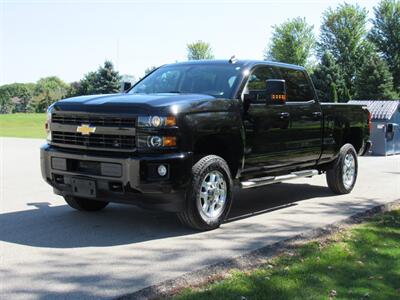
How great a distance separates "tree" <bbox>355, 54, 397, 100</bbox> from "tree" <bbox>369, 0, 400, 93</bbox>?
1709 cm

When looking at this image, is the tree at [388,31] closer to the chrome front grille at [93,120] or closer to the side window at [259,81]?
the side window at [259,81]

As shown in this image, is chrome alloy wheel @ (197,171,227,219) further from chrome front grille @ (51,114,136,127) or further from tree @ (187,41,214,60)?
tree @ (187,41,214,60)

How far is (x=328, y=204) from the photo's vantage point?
8227 millimetres

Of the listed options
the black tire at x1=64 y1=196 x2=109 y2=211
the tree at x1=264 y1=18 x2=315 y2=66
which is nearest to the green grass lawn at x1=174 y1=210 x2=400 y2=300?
the black tire at x1=64 y1=196 x2=109 y2=211

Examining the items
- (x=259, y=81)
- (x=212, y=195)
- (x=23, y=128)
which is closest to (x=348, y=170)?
(x=259, y=81)

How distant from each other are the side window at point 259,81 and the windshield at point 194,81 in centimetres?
21

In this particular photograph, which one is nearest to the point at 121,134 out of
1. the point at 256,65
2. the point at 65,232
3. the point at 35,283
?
the point at 65,232

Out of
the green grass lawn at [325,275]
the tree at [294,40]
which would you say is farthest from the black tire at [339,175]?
the tree at [294,40]

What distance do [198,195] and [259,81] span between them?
2.08 meters

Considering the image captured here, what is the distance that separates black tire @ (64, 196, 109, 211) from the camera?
23.4 feet

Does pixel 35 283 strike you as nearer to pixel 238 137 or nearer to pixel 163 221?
pixel 163 221

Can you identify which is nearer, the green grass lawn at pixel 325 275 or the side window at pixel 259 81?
the green grass lawn at pixel 325 275

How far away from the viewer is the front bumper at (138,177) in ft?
18.5

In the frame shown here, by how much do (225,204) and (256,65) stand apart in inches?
79.1
